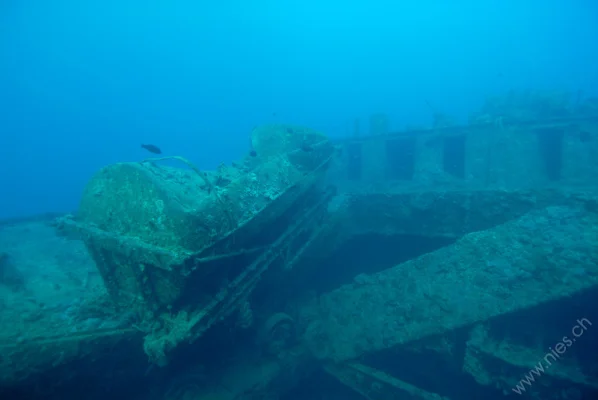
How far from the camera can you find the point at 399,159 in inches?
496

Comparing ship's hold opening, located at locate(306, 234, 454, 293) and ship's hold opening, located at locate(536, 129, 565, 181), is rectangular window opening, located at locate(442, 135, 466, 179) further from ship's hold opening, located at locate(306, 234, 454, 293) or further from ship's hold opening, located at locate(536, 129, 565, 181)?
ship's hold opening, located at locate(306, 234, 454, 293)

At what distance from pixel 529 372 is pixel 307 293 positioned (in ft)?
14.1

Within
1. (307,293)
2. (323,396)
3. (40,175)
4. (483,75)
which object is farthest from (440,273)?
(40,175)

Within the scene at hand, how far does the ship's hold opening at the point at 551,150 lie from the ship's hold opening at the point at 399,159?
152 inches

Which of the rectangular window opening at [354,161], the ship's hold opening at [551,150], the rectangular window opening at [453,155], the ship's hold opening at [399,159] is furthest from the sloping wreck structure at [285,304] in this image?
the rectangular window opening at [354,161]

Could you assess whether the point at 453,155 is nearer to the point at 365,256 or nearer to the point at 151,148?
the point at 365,256

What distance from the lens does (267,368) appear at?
549 centimetres

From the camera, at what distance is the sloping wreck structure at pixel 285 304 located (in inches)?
166

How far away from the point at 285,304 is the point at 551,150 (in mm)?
9216

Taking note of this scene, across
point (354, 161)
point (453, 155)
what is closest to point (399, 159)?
point (354, 161)

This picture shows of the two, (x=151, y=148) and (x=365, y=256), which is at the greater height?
(x=151, y=148)

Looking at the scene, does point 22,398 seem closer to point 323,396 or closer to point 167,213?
point 167,213

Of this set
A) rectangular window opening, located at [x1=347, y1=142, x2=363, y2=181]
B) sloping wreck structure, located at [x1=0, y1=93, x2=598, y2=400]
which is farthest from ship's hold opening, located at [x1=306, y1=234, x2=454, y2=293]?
rectangular window opening, located at [x1=347, y1=142, x2=363, y2=181]

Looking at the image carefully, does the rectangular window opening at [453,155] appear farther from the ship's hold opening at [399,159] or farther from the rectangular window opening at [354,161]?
the rectangular window opening at [354,161]
